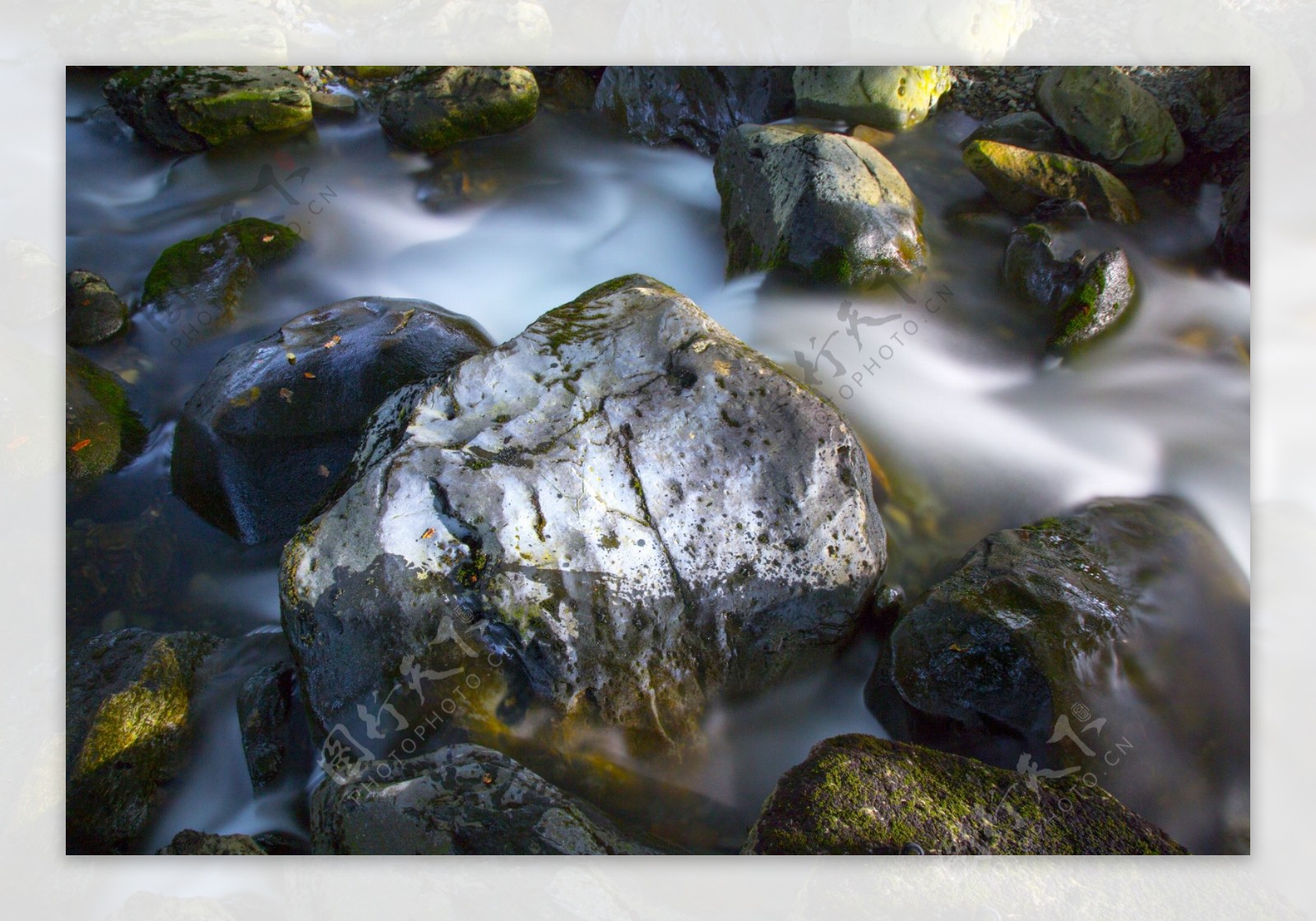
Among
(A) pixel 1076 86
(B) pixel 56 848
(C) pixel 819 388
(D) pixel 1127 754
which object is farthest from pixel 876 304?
(B) pixel 56 848

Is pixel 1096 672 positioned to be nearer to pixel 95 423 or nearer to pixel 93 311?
pixel 95 423

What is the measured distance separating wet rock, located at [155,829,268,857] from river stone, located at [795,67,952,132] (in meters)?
3.16

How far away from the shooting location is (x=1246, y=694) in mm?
2379

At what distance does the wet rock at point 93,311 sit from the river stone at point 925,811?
2.86m

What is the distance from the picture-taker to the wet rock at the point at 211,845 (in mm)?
2211

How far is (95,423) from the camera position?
2783mm

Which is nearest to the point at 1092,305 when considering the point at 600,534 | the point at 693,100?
the point at 693,100

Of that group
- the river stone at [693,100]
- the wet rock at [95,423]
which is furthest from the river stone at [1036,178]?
the wet rock at [95,423]

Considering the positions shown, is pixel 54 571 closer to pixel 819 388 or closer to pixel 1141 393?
pixel 819 388

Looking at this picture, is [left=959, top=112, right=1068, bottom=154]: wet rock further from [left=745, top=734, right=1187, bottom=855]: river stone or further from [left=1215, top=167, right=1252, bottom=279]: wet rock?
[left=745, top=734, right=1187, bottom=855]: river stone

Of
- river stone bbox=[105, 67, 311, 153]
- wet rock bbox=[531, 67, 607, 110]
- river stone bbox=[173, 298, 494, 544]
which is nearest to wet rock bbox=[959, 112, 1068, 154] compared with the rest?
wet rock bbox=[531, 67, 607, 110]

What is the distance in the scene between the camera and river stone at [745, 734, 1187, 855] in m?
2.04

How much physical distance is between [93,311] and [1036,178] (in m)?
3.66

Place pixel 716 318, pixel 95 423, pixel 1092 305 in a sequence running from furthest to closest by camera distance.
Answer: pixel 716 318
pixel 1092 305
pixel 95 423
